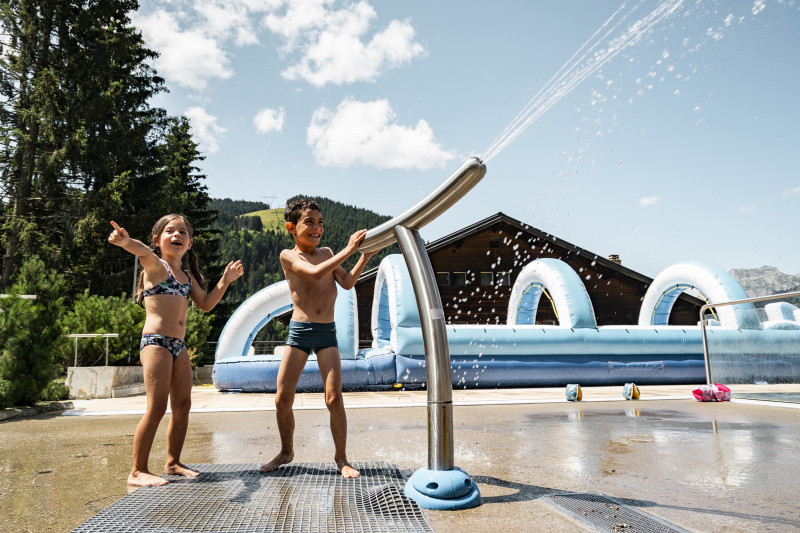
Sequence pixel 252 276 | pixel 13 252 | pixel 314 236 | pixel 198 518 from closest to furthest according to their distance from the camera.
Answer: pixel 198 518
pixel 314 236
pixel 13 252
pixel 252 276

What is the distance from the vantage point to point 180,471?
286 cm

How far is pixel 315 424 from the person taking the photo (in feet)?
17.6

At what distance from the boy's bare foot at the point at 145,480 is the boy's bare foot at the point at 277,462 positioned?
1.66 ft

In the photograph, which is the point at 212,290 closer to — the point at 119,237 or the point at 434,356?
the point at 119,237

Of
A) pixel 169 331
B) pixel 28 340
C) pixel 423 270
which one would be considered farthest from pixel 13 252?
pixel 423 270

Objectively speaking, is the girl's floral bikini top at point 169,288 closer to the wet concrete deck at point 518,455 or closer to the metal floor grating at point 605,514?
the wet concrete deck at point 518,455

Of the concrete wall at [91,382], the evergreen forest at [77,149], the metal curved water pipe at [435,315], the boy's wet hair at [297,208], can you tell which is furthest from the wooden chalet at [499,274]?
the metal curved water pipe at [435,315]

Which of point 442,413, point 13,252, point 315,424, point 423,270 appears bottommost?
point 315,424

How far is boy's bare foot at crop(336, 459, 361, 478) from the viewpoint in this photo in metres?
2.74

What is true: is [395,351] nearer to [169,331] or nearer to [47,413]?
[47,413]

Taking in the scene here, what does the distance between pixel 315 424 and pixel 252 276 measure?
91.1 meters

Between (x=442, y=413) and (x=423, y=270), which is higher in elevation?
(x=423, y=270)

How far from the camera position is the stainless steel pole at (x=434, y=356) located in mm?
2377

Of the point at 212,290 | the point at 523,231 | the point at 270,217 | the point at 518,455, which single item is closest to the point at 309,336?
the point at 212,290
